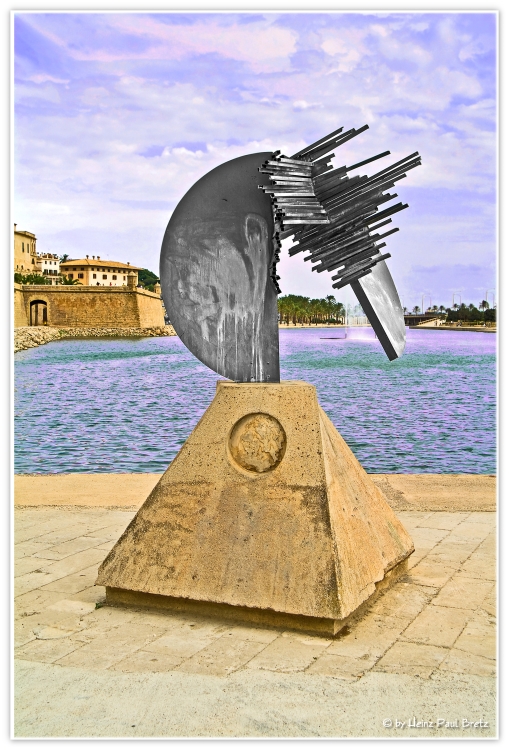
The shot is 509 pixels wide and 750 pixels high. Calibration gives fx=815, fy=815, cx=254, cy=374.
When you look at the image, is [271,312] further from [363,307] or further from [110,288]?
[110,288]

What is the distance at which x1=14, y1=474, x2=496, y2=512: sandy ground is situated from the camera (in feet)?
23.1

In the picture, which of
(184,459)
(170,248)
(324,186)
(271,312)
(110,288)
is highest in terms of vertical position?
(110,288)

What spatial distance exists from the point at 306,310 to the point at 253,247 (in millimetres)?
77174

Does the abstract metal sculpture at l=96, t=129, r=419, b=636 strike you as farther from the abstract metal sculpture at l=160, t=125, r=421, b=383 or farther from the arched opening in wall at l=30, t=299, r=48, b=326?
the arched opening in wall at l=30, t=299, r=48, b=326

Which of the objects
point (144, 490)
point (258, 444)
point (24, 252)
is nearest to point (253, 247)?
point (258, 444)

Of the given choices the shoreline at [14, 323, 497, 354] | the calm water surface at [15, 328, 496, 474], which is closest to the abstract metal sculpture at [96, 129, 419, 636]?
the calm water surface at [15, 328, 496, 474]

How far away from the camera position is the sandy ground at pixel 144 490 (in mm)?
7043

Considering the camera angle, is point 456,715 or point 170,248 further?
point 170,248

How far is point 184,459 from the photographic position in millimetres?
4465

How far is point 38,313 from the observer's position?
175 ft

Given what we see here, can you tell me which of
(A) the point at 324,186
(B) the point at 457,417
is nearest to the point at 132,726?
(A) the point at 324,186

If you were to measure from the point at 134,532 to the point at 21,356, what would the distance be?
38.7m

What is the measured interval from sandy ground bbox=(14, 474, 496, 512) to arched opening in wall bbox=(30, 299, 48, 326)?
46.3 metres

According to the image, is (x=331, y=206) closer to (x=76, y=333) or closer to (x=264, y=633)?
(x=264, y=633)
